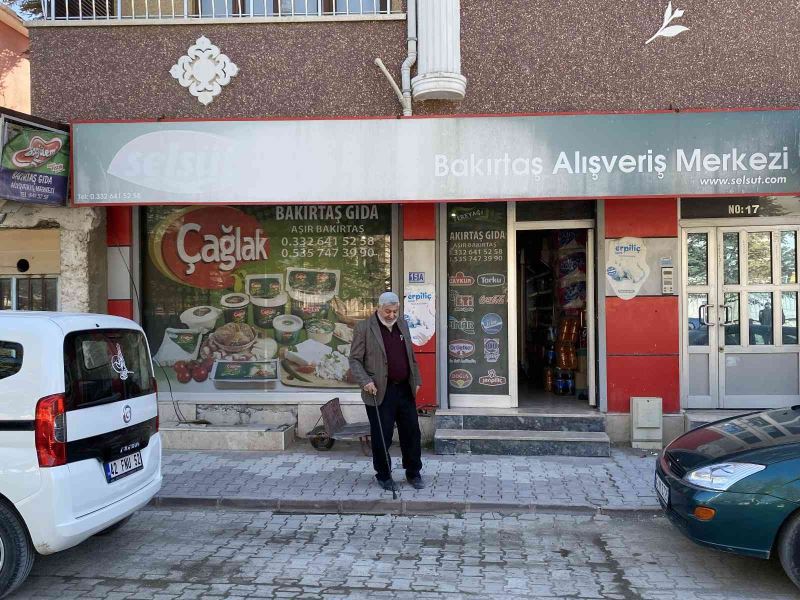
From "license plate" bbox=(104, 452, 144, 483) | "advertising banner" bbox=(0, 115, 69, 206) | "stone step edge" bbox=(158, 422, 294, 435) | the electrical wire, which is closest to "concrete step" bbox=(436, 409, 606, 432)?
"stone step edge" bbox=(158, 422, 294, 435)

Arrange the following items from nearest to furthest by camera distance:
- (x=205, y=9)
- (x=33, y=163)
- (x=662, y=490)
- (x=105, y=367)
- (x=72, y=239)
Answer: (x=105, y=367)
(x=662, y=490)
(x=33, y=163)
(x=72, y=239)
(x=205, y=9)

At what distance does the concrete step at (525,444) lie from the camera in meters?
7.68

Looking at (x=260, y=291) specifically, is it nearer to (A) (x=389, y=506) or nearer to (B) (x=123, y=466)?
(A) (x=389, y=506)

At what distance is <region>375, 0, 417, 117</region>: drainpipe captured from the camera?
8.07 m

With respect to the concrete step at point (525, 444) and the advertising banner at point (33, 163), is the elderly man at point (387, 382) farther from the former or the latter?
the advertising banner at point (33, 163)

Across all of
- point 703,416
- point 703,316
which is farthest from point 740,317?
point 703,416

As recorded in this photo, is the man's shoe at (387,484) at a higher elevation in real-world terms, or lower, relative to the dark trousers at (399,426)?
lower

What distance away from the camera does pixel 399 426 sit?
6688 millimetres

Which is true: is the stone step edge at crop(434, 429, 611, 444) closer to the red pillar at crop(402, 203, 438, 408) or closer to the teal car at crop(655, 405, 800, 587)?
the red pillar at crop(402, 203, 438, 408)

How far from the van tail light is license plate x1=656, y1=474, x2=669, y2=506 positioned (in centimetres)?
420

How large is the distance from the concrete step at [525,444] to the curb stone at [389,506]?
1.66 meters

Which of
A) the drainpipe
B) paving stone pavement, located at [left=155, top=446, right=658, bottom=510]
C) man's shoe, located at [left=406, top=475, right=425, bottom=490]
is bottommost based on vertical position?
paving stone pavement, located at [left=155, top=446, right=658, bottom=510]

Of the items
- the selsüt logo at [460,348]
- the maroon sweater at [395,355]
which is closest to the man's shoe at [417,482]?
the maroon sweater at [395,355]

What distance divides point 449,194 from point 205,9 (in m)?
4.14
